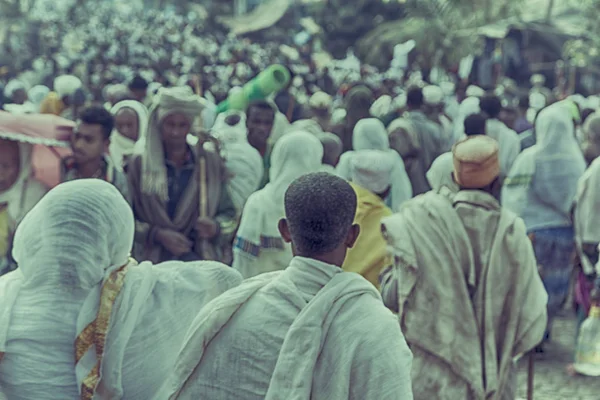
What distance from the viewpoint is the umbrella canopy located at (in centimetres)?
542

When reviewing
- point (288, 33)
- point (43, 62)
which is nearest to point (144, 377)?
point (43, 62)

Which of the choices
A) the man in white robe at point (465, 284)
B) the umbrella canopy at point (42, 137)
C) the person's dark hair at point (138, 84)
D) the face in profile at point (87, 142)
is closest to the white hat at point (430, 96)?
the person's dark hair at point (138, 84)

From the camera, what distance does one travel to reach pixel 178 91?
602 centimetres

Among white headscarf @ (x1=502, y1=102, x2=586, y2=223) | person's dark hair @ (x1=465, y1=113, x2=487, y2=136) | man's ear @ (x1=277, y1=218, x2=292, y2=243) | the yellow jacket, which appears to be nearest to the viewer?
man's ear @ (x1=277, y1=218, x2=292, y2=243)

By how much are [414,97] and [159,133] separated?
4.57 m

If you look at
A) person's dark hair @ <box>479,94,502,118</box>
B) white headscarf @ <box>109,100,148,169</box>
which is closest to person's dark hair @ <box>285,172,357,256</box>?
white headscarf @ <box>109,100,148,169</box>

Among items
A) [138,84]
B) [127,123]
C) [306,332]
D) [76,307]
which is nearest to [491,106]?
[138,84]

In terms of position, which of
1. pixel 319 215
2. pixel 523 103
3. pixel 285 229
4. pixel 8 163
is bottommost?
pixel 523 103

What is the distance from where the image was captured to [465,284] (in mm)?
4602

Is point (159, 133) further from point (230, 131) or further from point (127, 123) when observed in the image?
point (230, 131)

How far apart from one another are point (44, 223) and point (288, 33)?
165ft

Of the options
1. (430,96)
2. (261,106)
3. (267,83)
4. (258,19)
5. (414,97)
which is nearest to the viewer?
(261,106)

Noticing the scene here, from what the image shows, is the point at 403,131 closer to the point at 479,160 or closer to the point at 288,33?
the point at 479,160

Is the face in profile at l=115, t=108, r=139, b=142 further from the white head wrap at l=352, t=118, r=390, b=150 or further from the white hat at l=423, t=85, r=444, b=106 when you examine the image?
the white hat at l=423, t=85, r=444, b=106
